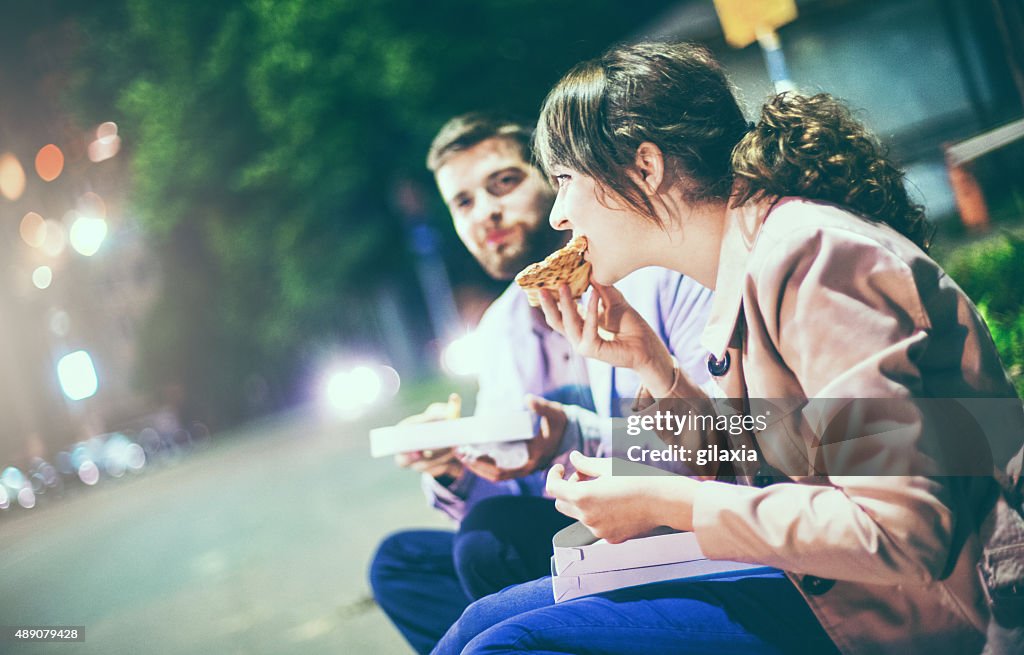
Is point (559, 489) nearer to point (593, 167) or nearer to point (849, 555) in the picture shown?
point (849, 555)

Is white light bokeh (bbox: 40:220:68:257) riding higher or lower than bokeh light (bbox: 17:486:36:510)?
higher

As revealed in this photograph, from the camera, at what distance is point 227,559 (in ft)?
15.6

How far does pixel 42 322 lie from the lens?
4227mm

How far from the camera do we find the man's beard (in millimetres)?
2025

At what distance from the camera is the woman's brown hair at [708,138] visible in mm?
1270

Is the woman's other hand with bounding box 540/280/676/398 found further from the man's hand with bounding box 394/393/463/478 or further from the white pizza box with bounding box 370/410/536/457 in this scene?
the man's hand with bounding box 394/393/463/478

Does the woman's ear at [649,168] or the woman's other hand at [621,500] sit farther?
the woman's ear at [649,168]

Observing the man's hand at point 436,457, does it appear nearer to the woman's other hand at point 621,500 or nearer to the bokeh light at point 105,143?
the woman's other hand at point 621,500

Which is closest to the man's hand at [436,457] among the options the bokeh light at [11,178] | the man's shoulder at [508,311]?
the man's shoulder at [508,311]

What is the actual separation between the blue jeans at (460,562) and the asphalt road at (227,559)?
0.93m

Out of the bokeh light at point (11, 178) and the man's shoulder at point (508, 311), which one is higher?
the bokeh light at point (11, 178)

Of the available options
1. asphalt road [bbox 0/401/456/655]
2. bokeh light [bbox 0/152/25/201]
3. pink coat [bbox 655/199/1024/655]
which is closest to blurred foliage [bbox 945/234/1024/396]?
pink coat [bbox 655/199/1024/655]

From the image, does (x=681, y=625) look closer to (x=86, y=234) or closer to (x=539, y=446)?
(x=539, y=446)

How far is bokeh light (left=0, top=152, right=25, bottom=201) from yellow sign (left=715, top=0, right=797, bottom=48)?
2819 mm
